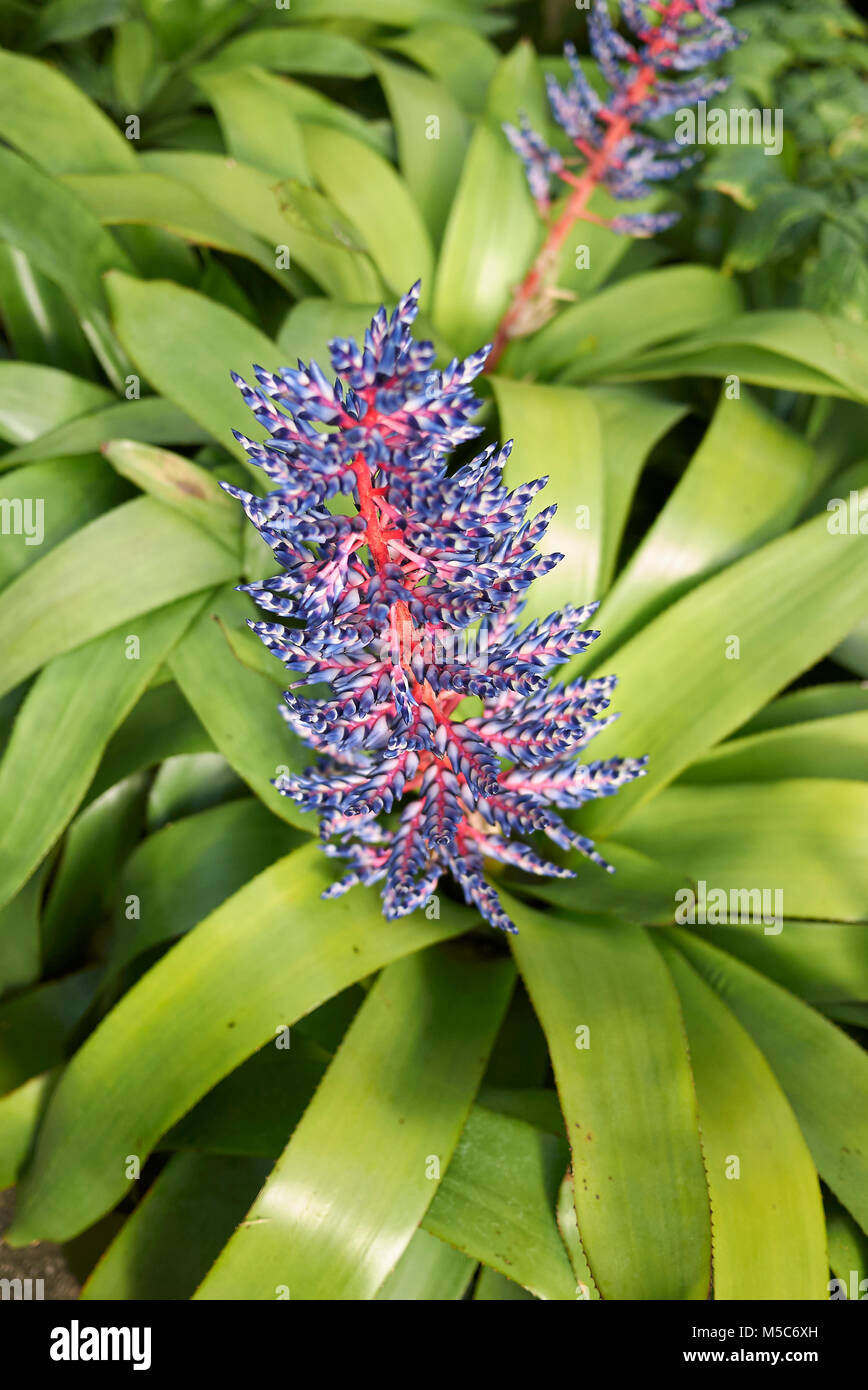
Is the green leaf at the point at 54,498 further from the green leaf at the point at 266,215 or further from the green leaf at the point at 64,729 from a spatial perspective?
the green leaf at the point at 266,215

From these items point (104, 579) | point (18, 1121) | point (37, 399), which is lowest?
point (18, 1121)

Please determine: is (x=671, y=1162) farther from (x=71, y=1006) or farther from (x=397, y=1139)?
(x=71, y=1006)

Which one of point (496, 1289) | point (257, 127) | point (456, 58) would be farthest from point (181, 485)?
point (456, 58)

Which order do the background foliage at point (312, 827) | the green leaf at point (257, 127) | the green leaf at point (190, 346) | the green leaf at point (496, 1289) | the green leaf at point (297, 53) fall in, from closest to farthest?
the background foliage at point (312, 827) < the green leaf at point (496, 1289) < the green leaf at point (190, 346) < the green leaf at point (257, 127) < the green leaf at point (297, 53)

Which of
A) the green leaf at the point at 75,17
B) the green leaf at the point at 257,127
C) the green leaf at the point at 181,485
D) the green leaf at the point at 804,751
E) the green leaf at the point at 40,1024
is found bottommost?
the green leaf at the point at 40,1024

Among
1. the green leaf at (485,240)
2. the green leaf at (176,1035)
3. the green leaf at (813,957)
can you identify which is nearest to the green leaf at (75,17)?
the green leaf at (485,240)

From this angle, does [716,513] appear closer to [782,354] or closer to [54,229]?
[782,354]
